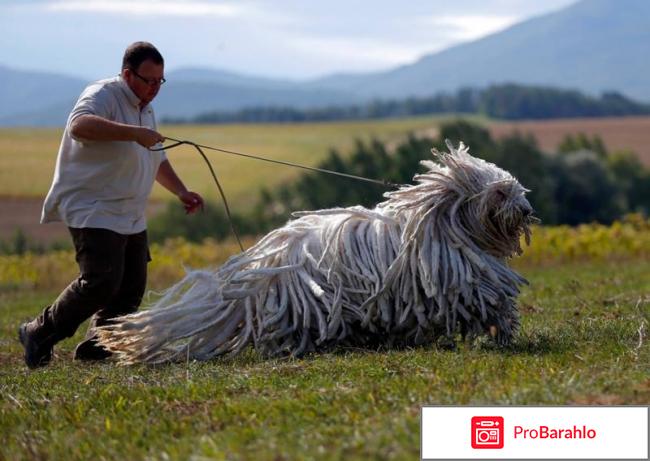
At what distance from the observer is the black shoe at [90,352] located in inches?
322

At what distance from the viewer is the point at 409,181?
32.1 meters

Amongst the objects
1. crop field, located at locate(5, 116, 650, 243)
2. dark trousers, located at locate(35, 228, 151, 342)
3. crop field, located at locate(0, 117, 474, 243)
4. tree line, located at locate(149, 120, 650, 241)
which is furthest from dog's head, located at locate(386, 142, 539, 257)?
crop field, located at locate(0, 117, 474, 243)

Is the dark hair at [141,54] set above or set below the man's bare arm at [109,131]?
above

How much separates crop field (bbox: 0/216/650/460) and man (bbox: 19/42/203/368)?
1.20 feet

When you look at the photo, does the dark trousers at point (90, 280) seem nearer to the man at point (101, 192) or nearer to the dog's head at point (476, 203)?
the man at point (101, 192)

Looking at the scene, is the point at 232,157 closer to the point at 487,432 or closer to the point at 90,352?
the point at 90,352

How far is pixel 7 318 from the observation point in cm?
1232

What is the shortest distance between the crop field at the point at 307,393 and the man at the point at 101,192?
0.37 m

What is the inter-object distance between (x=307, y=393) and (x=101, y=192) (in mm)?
2731

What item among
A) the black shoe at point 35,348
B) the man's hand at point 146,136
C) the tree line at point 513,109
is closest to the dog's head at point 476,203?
the man's hand at point 146,136

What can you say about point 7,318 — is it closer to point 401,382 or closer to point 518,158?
point 401,382

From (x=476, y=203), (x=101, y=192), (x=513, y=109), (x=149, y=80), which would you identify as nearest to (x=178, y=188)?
(x=101, y=192)

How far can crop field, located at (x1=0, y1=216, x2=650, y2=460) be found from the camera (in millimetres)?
4719

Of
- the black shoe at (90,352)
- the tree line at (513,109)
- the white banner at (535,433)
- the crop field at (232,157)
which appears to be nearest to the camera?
the white banner at (535,433)
